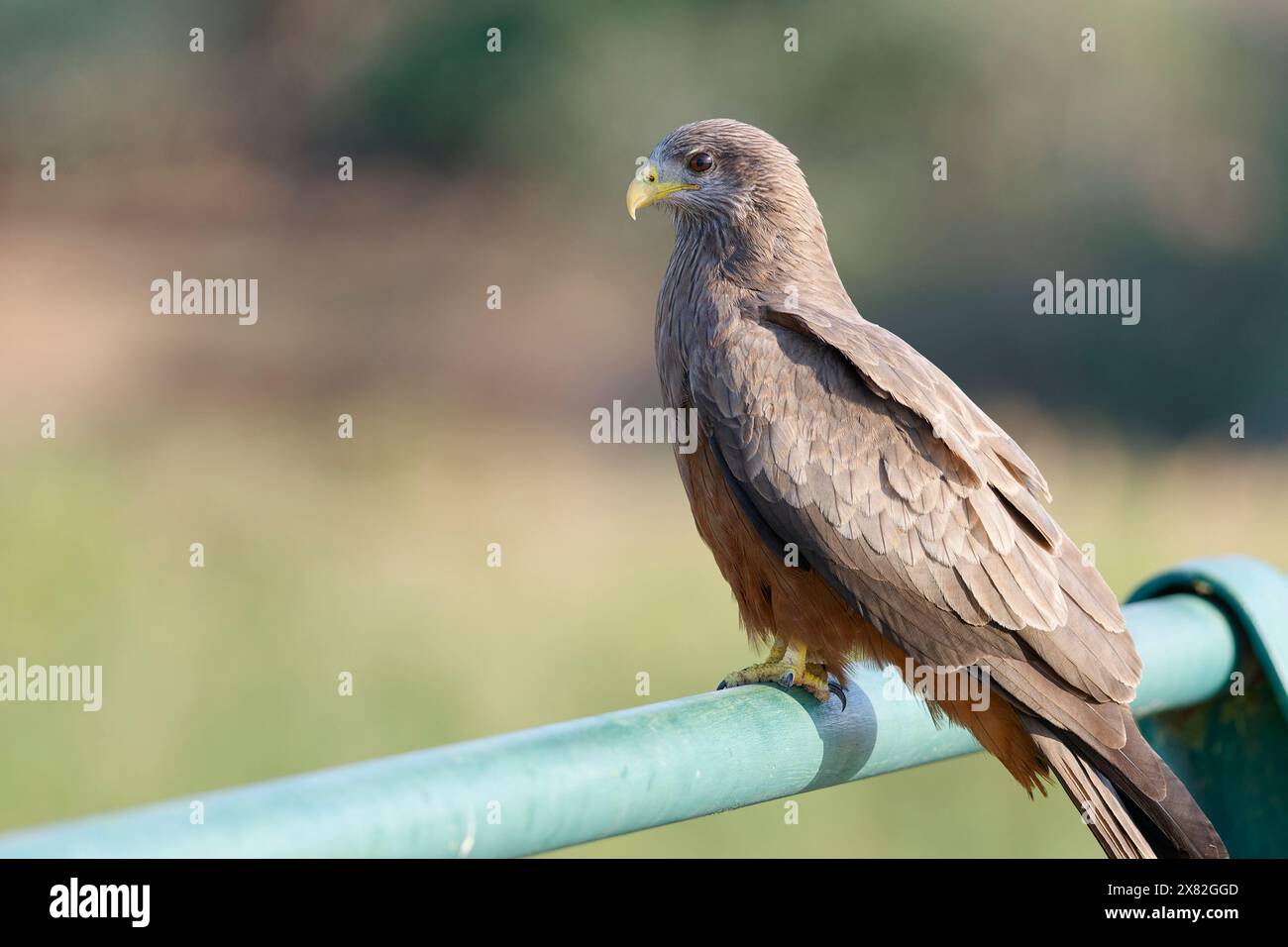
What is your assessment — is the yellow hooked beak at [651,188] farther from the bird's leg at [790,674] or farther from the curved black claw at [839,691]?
the curved black claw at [839,691]

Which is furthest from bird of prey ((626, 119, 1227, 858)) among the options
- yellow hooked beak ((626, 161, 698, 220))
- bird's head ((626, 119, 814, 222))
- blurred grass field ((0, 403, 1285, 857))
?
blurred grass field ((0, 403, 1285, 857))

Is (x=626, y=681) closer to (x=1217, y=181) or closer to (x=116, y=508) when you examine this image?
(x=116, y=508)

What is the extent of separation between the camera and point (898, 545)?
3.12m

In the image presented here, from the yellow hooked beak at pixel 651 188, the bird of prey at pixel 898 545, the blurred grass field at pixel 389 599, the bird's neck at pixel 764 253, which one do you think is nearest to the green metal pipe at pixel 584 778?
the bird of prey at pixel 898 545

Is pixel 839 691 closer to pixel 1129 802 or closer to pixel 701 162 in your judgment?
pixel 1129 802

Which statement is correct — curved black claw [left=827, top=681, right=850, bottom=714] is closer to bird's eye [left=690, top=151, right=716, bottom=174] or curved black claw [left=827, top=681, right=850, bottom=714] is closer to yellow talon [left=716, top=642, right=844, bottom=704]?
yellow talon [left=716, top=642, right=844, bottom=704]

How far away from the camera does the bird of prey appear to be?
9.26 ft

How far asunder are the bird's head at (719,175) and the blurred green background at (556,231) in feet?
15.6

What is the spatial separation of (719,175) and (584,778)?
235 centimetres

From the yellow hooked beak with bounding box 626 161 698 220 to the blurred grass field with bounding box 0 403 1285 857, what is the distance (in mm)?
3209

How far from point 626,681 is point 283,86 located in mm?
7827

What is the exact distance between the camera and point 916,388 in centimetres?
326

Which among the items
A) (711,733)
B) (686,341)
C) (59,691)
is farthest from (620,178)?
(711,733)

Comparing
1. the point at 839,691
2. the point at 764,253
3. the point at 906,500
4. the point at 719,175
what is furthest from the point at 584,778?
the point at 719,175
